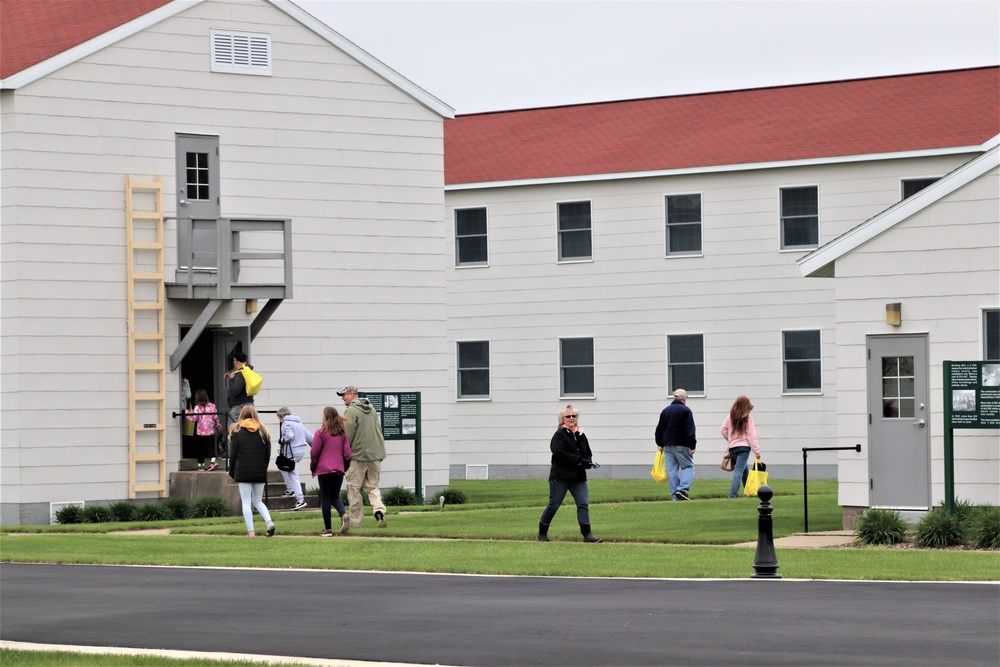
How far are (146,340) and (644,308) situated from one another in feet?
45.2

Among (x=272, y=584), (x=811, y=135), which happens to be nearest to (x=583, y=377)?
(x=811, y=135)

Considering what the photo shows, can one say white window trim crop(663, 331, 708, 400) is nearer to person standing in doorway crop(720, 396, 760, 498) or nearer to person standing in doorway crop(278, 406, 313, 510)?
person standing in doorway crop(720, 396, 760, 498)

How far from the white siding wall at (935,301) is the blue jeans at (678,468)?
701 cm

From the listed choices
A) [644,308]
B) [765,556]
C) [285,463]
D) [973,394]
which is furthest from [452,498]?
[765,556]

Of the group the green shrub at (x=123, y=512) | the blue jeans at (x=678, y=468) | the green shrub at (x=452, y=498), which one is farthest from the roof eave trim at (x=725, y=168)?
the green shrub at (x=123, y=512)

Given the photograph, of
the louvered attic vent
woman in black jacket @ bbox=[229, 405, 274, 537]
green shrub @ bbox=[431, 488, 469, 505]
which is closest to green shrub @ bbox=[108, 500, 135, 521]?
woman in black jacket @ bbox=[229, 405, 274, 537]

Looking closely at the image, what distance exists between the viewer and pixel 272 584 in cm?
1625

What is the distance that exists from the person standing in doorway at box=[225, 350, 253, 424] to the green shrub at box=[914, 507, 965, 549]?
11.6 metres

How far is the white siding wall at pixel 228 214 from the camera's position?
26859 millimetres

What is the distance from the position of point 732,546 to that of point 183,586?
6.64m

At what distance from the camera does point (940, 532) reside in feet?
63.3

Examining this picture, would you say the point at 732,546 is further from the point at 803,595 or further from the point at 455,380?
the point at 455,380

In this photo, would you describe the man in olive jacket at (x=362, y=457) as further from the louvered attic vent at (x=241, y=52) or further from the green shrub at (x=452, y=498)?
the louvered attic vent at (x=241, y=52)

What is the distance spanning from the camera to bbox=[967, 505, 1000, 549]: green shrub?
18906 millimetres
